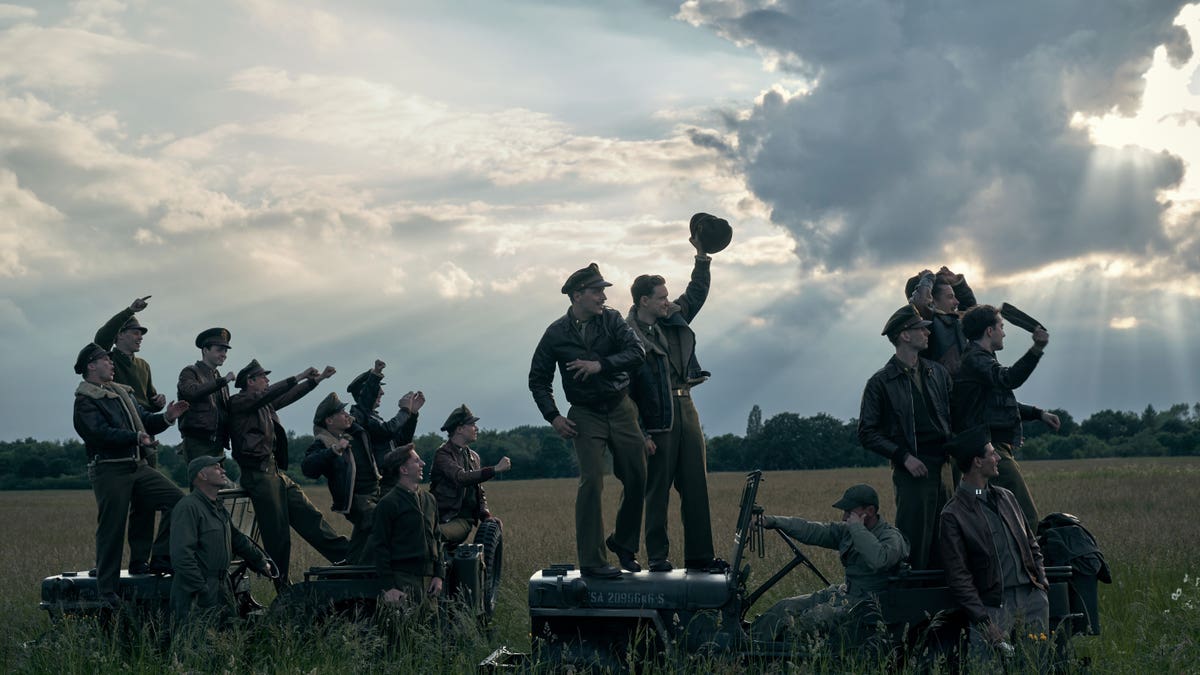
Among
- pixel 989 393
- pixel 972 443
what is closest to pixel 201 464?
pixel 972 443

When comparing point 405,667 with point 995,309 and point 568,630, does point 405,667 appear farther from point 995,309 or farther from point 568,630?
point 995,309

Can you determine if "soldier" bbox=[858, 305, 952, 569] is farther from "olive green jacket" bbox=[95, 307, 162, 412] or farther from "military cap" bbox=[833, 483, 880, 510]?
"olive green jacket" bbox=[95, 307, 162, 412]

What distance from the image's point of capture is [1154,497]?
28.9m

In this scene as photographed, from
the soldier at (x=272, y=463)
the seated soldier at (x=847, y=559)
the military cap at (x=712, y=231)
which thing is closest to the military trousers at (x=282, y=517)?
the soldier at (x=272, y=463)

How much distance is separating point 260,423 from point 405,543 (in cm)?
250

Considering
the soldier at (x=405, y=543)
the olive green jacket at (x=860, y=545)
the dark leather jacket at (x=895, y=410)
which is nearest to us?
the olive green jacket at (x=860, y=545)

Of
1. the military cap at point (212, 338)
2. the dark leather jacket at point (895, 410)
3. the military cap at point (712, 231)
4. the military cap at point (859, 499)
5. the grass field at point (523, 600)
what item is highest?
the military cap at point (712, 231)

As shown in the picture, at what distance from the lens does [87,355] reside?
10227mm

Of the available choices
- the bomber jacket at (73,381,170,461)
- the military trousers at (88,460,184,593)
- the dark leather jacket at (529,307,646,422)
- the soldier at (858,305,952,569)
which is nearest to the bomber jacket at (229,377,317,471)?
the military trousers at (88,460,184,593)

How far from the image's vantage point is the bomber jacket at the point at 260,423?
10.5m

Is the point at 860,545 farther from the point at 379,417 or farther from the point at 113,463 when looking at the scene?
the point at 113,463

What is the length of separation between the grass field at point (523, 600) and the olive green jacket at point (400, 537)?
540 millimetres

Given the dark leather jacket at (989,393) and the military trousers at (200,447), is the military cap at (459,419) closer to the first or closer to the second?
the military trousers at (200,447)

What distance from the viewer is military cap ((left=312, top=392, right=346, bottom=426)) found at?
1092 cm
